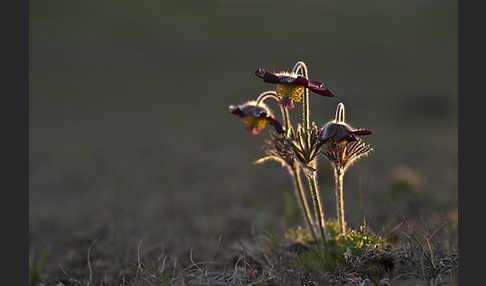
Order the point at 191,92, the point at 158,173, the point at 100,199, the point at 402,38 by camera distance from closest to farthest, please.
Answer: the point at 100,199, the point at 158,173, the point at 191,92, the point at 402,38

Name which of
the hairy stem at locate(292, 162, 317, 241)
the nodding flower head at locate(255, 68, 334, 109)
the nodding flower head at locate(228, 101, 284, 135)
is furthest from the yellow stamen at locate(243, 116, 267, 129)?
the hairy stem at locate(292, 162, 317, 241)

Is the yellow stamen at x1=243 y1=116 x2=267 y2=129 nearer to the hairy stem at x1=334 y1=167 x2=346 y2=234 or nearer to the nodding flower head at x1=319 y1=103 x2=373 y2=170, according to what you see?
the nodding flower head at x1=319 y1=103 x2=373 y2=170

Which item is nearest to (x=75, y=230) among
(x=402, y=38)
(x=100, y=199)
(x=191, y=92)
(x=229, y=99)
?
(x=100, y=199)

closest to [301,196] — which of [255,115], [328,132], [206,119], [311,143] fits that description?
[311,143]

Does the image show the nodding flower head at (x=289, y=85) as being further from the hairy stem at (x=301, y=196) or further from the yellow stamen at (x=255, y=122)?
the hairy stem at (x=301, y=196)

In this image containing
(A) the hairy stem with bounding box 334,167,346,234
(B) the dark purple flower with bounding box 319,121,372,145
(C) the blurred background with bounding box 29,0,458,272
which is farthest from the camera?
(C) the blurred background with bounding box 29,0,458,272

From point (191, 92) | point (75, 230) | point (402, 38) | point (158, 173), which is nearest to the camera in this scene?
point (75, 230)

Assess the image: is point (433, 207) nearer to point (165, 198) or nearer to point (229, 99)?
point (165, 198)
